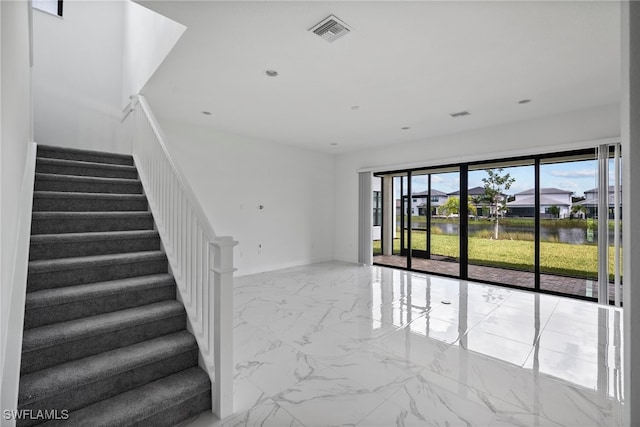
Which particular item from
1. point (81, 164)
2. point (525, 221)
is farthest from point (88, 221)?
point (525, 221)

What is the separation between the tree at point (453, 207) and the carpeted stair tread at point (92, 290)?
502cm

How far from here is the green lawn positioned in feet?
14.4

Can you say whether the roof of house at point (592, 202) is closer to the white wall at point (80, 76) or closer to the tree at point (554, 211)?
the tree at point (554, 211)

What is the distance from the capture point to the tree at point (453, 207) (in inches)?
213

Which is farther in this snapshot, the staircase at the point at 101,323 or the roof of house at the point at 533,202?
the roof of house at the point at 533,202

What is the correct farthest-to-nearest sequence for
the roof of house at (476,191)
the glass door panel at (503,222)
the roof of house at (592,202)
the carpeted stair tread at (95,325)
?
the roof of house at (476,191) → the glass door panel at (503,222) → the roof of house at (592,202) → the carpeted stair tread at (95,325)

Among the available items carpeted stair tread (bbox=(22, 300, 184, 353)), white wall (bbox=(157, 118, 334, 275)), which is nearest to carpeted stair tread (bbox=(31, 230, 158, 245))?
carpeted stair tread (bbox=(22, 300, 184, 353))

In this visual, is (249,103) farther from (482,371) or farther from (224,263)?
(482,371)

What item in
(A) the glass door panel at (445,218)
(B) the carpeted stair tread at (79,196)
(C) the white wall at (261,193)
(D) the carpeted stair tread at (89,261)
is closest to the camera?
(D) the carpeted stair tread at (89,261)

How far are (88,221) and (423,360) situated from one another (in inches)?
127

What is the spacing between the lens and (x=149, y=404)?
66.6 inches

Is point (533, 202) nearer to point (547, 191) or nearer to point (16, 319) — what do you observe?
point (547, 191)

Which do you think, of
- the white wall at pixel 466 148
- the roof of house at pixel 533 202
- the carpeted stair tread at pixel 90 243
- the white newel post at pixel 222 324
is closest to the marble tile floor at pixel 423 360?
the white newel post at pixel 222 324

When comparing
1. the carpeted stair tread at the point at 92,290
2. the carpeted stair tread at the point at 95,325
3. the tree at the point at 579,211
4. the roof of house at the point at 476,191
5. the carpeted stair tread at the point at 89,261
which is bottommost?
the carpeted stair tread at the point at 95,325
